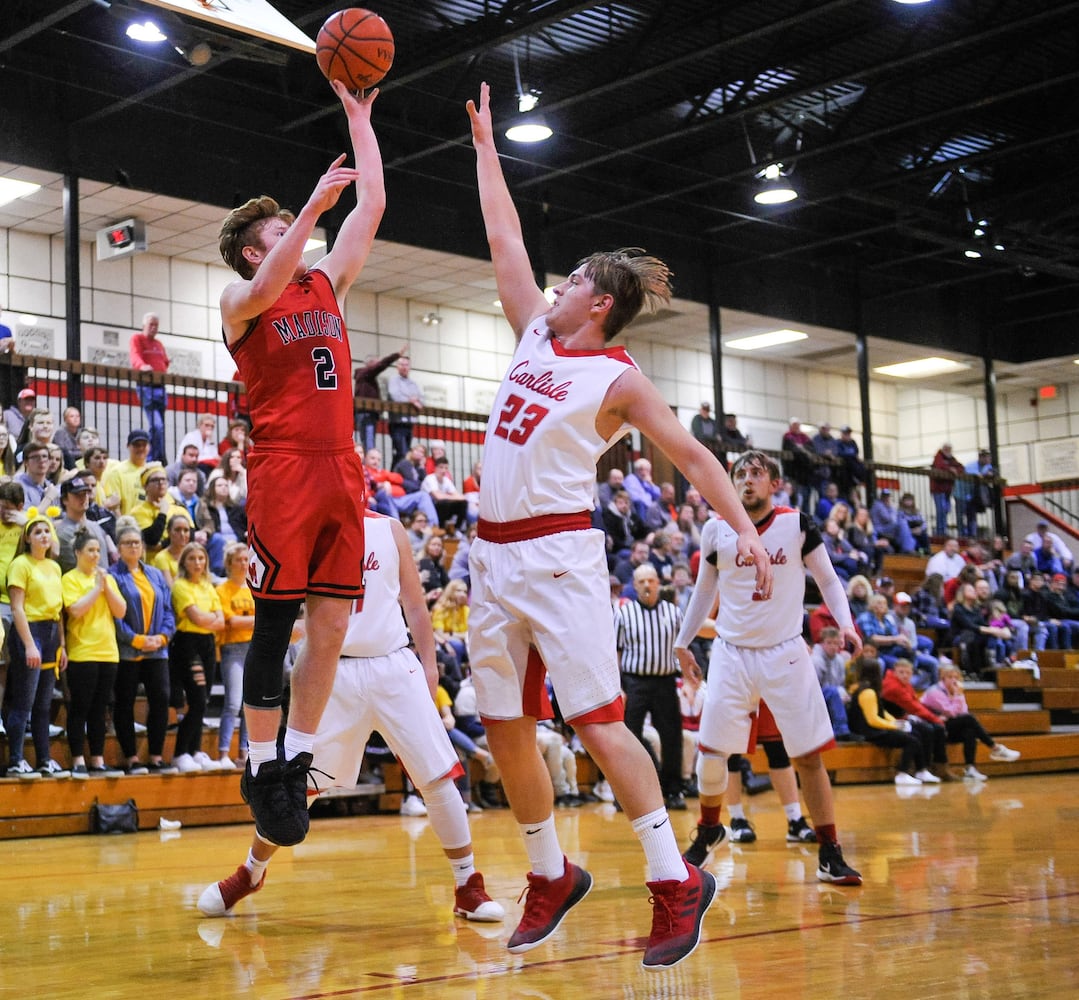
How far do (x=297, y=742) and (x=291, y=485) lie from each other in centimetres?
80

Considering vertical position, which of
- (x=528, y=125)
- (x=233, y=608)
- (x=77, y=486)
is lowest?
(x=233, y=608)

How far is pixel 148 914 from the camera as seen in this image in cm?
510

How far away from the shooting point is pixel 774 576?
21.5 ft

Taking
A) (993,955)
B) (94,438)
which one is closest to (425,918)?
(993,955)

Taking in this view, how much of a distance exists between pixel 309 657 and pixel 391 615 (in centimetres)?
127

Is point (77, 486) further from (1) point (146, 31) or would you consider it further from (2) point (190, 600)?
(1) point (146, 31)

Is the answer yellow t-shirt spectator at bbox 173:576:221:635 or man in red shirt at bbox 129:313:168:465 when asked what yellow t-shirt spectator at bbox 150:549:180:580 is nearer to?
yellow t-shirt spectator at bbox 173:576:221:635

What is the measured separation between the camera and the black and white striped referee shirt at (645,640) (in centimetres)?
1085

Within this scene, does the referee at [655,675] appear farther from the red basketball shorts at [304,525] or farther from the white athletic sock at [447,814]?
the red basketball shorts at [304,525]

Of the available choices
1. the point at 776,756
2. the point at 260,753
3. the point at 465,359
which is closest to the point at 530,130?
the point at 465,359

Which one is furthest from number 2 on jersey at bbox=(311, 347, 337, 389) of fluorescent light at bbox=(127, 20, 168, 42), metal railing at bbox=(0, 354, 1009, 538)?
metal railing at bbox=(0, 354, 1009, 538)

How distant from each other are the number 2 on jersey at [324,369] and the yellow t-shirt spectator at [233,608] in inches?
245

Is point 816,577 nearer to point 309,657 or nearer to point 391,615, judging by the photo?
point 391,615

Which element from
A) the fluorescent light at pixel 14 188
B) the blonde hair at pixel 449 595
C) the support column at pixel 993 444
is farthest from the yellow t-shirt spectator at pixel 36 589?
the support column at pixel 993 444
